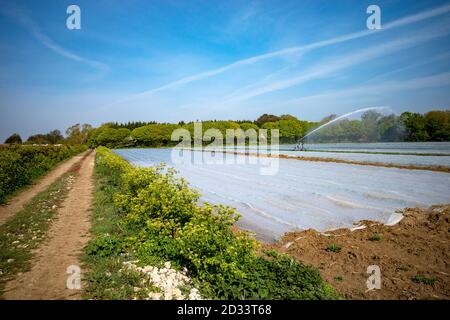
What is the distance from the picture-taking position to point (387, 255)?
612cm

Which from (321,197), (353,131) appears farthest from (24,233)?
(353,131)

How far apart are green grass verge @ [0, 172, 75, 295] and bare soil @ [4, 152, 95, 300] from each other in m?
0.19

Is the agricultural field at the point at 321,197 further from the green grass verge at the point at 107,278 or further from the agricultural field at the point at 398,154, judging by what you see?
the agricultural field at the point at 398,154

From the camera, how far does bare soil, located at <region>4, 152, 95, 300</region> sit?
4645 millimetres

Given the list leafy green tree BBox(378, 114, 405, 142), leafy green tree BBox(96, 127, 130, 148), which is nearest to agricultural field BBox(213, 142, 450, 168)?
leafy green tree BBox(378, 114, 405, 142)

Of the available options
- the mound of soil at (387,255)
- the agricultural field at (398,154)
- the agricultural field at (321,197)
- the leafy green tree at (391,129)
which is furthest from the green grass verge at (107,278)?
the leafy green tree at (391,129)

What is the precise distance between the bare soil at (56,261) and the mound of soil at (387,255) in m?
4.64

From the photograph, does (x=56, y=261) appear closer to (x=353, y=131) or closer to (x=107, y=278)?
(x=107, y=278)

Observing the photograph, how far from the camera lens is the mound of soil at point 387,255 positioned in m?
4.93

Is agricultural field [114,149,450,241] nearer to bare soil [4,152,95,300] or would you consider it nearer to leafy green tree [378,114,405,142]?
bare soil [4,152,95,300]

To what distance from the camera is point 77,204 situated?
1180 centimetres

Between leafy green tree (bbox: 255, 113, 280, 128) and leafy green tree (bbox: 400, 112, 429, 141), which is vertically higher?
leafy green tree (bbox: 255, 113, 280, 128)

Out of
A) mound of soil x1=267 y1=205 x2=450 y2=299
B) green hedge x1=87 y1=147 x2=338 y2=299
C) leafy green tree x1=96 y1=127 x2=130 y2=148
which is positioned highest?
leafy green tree x1=96 y1=127 x2=130 y2=148

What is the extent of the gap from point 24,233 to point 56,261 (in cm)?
293
